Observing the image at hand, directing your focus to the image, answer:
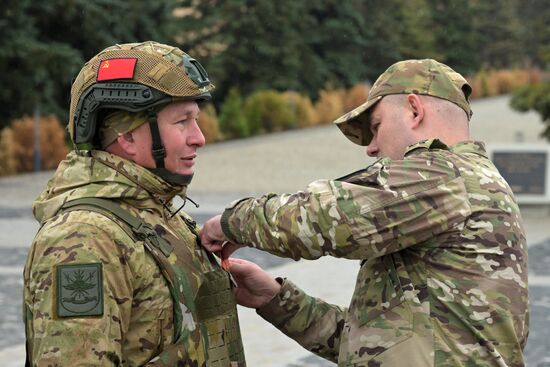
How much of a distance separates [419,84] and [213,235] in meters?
0.70

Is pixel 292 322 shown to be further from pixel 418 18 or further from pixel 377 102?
pixel 418 18

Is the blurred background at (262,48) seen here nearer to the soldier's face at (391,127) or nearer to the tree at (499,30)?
the tree at (499,30)

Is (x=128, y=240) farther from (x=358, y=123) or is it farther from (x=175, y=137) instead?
(x=358, y=123)

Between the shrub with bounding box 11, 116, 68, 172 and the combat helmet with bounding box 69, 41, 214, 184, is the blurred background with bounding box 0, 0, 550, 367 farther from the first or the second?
the combat helmet with bounding box 69, 41, 214, 184

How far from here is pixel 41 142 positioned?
23.4m

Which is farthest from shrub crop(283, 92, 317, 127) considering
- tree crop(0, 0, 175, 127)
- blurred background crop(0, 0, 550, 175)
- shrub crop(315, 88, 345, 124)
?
tree crop(0, 0, 175, 127)

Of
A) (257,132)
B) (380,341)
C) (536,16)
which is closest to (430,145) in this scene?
(380,341)

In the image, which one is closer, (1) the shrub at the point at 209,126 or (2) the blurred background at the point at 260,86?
(2) the blurred background at the point at 260,86

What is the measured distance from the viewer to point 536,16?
67375 millimetres

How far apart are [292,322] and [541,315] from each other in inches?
241

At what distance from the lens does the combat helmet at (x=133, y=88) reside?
3.16 meters

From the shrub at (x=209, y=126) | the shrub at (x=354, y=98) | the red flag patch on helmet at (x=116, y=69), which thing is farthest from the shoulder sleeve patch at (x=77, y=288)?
the shrub at (x=354, y=98)

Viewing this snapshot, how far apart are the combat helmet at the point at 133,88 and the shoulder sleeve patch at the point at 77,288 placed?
0.43 m

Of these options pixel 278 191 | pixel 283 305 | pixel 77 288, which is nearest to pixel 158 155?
pixel 77 288
